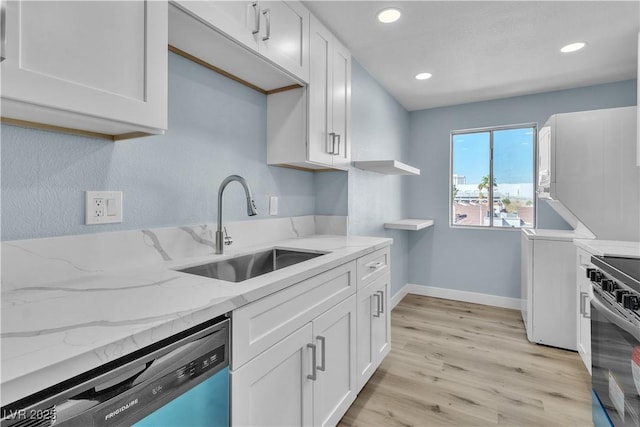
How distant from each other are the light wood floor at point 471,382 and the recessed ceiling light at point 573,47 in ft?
7.67

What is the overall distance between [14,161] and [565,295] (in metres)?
3.30

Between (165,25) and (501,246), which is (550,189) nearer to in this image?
(501,246)

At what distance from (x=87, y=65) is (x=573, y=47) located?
3083 mm

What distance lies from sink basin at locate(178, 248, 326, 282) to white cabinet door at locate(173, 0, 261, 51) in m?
0.96

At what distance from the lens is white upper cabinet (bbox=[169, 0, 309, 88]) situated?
1177 mm

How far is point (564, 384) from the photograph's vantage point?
2.04 meters

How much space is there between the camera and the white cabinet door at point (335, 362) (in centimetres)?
133

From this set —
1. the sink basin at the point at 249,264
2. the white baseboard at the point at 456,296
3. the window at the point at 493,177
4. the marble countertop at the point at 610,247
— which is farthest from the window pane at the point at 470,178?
the sink basin at the point at 249,264

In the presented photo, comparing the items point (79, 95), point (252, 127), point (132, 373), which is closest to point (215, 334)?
point (132, 373)

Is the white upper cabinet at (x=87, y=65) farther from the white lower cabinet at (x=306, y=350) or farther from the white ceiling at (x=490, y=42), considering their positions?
the white ceiling at (x=490, y=42)

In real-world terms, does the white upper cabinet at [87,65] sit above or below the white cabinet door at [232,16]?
below

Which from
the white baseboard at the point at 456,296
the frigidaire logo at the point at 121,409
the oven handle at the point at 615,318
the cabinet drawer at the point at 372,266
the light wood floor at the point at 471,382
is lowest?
the light wood floor at the point at 471,382

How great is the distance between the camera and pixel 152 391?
2.24 ft

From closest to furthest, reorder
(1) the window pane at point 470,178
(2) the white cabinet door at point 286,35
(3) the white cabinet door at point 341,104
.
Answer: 1. (2) the white cabinet door at point 286,35
2. (3) the white cabinet door at point 341,104
3. (1) the window pane at point 470,178
